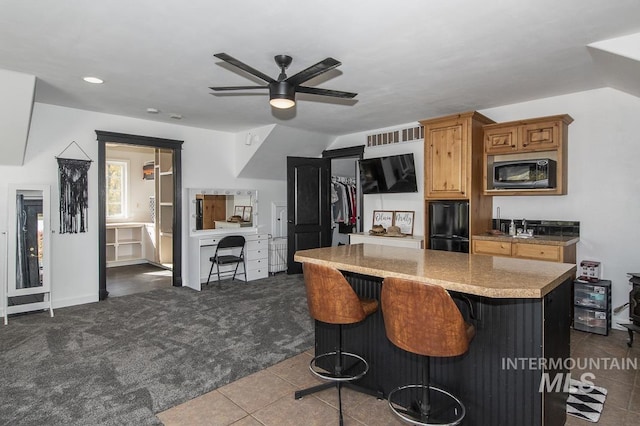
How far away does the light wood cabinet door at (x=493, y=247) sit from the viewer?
391cm

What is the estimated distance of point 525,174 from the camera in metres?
Result: 3.97

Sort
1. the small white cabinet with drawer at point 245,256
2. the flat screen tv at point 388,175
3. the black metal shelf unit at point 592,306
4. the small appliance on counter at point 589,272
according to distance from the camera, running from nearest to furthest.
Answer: the black metal shelf unit at point 592,306
the small appliance on counter at point 589,272
the flat screen tv at point 388,175
the small white cabinet with drawer at point 245,256

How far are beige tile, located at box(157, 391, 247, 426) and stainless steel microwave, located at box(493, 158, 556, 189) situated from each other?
359 cm

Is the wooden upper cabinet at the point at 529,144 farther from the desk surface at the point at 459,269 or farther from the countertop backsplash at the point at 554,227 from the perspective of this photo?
the desk surface at the point at 459,269

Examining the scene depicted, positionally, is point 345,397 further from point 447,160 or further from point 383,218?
point 383,218

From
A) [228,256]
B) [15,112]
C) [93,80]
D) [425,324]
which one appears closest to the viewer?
[425,324]

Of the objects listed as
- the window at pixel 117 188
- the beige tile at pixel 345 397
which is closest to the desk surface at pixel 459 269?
the beige tile at pixel 345 397

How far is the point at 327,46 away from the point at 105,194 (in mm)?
3640

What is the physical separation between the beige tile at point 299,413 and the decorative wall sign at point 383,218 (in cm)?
351

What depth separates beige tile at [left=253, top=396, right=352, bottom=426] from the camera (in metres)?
2.16

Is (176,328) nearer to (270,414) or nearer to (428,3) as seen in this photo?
(270,414)

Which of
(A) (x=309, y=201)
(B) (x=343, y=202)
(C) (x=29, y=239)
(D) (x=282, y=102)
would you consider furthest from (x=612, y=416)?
(C) (x=29, y=239)

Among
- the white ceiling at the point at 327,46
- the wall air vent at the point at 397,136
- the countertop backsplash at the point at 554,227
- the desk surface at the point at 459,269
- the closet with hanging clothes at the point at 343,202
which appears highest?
the white ceiling at the point at 327,46

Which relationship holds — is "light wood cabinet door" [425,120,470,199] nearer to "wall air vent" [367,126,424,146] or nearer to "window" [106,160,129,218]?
"wall air vent" [367,126,424,146]
